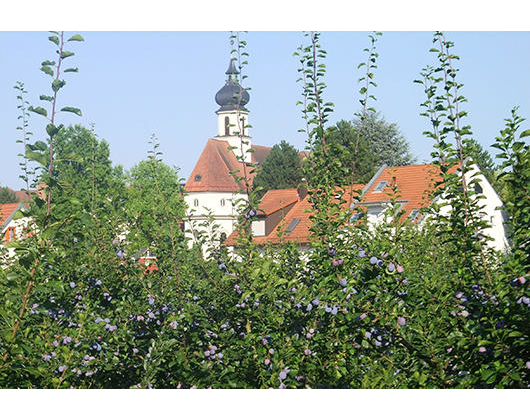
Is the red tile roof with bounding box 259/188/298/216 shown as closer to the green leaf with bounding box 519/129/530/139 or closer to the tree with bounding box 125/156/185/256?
the tree with bounding box 125/156/185/256

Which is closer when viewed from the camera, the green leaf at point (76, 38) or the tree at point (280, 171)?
the green leaf at point (76, 38)

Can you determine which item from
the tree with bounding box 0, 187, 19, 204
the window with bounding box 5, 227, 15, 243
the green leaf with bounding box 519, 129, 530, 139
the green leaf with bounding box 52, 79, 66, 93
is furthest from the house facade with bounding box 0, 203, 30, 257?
the tree with bounding box 0, 187, 19, 204

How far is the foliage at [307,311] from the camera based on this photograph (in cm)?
288

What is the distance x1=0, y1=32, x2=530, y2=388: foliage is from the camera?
2883 mm

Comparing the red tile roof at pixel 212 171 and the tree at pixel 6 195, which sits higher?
the red tile roof at pixel 212 171

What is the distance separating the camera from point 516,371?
2672 millimetres

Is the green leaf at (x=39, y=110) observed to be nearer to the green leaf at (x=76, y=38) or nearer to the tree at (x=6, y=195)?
the green leaf at (x=76, y=38)

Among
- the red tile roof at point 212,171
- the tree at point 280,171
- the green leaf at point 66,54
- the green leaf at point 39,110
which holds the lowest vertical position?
the green leaf at point 39,110

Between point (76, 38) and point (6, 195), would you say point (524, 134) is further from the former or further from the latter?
point (6, 195)

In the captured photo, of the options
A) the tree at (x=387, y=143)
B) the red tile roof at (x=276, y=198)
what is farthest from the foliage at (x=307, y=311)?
the tree at (x=387, y=143)

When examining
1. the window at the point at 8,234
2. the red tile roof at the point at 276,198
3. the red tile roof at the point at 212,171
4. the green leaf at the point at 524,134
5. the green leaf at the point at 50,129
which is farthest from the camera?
the red tile roof at the point at 212,171
